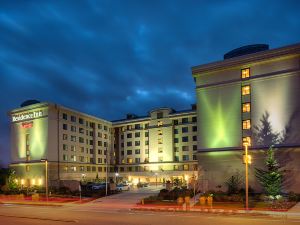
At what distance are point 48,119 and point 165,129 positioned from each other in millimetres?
32482

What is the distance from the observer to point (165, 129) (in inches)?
3969

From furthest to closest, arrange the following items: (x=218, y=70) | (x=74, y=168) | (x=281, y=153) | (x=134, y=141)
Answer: (x=134, y=141), (x=74, y=168), (x=218, y=70), (x=281, y=153)

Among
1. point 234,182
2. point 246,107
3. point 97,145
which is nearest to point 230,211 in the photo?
point 234,182

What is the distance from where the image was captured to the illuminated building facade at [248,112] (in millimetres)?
45656

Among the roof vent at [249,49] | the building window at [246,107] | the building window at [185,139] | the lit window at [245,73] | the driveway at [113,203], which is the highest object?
the roof vent at [249,49]

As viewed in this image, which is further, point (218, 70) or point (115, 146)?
point (115, 146)

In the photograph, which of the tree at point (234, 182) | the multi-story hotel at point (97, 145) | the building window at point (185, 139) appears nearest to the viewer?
the tree at point (234, 182)

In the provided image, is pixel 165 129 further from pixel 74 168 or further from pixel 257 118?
pixel 257 118

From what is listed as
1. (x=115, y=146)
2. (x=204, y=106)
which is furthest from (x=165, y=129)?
(x=204, y=106)

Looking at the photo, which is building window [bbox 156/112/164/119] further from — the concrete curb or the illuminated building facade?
the concrete curb

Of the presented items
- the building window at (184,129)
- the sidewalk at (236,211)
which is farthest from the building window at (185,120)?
the sidewalk at (236,211)

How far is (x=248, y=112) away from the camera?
4912 cm

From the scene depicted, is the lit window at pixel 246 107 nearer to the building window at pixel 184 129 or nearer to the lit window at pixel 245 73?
the lit window at pixel 245 73

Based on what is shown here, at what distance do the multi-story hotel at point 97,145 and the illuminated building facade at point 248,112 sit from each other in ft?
76.4
